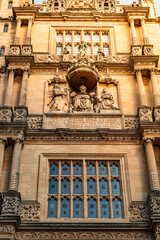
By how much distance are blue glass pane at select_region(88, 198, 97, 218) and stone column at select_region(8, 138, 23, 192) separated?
265 centimetres

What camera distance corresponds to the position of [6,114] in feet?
56.1

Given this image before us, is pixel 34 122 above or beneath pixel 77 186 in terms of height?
above

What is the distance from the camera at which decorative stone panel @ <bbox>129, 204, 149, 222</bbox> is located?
14.4 meters

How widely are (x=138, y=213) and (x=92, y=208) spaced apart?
1611 millimetres

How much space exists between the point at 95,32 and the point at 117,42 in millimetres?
1540

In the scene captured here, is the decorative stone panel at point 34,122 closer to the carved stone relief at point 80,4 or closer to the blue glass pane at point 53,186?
the blue glass pane at point 53,186

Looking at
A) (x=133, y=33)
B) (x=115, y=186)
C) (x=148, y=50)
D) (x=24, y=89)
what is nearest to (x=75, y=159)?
(x=115, y=186)

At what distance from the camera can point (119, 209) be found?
14.9 metres

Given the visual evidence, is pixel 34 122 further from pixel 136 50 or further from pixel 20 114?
pixel 136 50

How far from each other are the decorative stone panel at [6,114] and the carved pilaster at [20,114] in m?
0.20

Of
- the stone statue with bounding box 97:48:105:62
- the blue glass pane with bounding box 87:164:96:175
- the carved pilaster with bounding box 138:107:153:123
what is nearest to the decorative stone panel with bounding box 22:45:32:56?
the stone statue with bounding box 97:48:105:62

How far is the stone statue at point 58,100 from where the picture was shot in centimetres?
1822

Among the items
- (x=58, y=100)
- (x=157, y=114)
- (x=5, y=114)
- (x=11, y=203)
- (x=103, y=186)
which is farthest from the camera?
(x=58, y=100)

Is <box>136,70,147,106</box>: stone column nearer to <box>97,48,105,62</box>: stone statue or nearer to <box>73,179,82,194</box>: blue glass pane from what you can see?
<box>97,48,105,62</box>: stone statue
